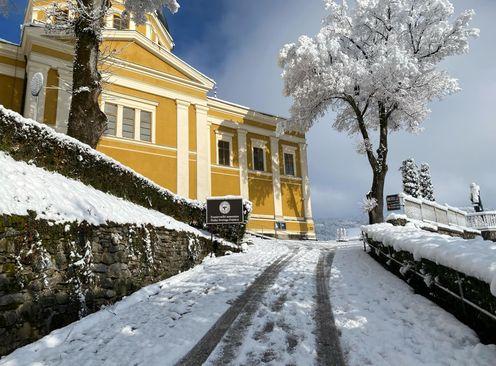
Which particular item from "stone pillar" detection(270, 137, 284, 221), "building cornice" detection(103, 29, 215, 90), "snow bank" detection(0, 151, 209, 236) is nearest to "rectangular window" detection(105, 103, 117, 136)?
"building cornice" detection(103, 29, 215, 90)

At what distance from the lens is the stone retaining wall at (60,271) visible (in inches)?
193

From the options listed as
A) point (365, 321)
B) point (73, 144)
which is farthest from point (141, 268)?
point (365, 321)

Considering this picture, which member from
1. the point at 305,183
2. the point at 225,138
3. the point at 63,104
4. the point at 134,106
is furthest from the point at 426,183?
the point at 63,104

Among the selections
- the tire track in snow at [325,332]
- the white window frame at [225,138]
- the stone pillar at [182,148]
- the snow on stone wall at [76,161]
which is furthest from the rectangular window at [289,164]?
the tire track in snow at [325,332]

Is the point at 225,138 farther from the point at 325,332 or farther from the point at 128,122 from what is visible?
the point at 325,332

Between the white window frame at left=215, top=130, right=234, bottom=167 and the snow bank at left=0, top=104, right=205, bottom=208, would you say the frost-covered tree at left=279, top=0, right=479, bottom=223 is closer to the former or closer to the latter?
the white window frame at left=215, top=130, right=234, bottom=167

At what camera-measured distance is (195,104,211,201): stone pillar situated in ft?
73.9

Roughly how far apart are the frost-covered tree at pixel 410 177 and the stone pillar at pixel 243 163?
1209 inches

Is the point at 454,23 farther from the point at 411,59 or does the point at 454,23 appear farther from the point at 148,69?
the point at 148,69

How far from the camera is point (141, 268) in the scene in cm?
810

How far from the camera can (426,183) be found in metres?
50.3

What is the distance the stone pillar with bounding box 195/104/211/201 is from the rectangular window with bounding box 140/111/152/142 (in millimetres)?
3147

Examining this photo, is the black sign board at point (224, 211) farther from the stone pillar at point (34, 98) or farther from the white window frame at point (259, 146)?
the white window frame at point (259, 146)

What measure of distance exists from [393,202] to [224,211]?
10111 millimetres
